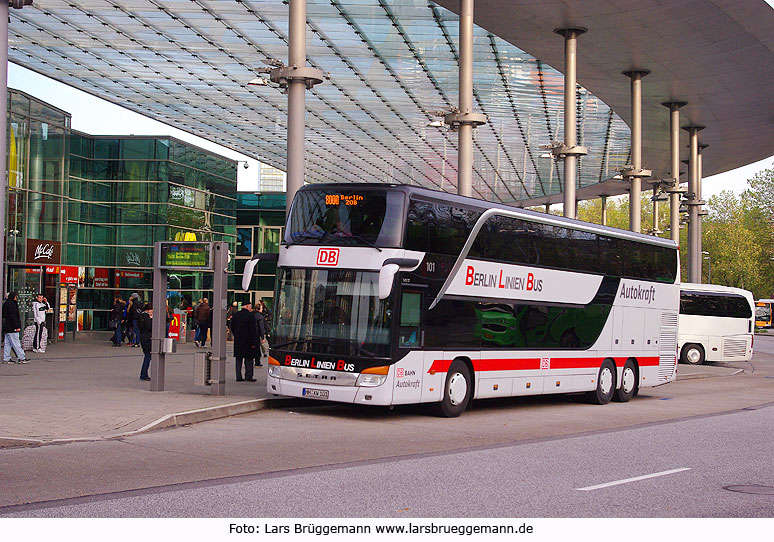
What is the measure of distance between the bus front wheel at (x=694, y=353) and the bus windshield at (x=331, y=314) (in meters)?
29.2

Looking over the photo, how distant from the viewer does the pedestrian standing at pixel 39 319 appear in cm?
2822

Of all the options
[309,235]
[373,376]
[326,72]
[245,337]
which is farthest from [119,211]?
[373,376]

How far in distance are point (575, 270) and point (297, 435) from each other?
345 inches

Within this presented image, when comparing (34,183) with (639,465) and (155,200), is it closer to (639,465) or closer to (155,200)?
(155,200)

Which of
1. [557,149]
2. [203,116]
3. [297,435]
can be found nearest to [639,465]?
[297,435]

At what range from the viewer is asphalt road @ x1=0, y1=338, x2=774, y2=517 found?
821 cm

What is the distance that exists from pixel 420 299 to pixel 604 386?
726 cm

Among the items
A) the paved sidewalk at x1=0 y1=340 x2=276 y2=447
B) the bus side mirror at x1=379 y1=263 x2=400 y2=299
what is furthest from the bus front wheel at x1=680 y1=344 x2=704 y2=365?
the bus side mirror at x1=379 y1=263 x2=400 y2=299

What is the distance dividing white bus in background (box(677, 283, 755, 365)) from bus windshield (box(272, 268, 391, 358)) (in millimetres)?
28334

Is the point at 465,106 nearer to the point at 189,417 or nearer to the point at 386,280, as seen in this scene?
the point at 386,280

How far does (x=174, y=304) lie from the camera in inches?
1625

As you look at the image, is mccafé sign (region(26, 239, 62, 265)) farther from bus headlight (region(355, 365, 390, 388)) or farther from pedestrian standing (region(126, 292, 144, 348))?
bus headlight (region(355, 365, 390, 388))

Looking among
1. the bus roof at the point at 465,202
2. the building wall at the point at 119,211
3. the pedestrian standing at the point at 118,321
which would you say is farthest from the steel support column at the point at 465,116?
the building wall at the point at 119,211
